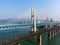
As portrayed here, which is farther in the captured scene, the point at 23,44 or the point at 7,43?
the point at 23,44

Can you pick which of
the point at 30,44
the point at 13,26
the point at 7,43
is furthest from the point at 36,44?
the point at 13,26

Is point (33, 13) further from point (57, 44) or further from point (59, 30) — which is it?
point (57, 44)

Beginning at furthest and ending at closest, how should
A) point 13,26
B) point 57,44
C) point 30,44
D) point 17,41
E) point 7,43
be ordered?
point 13,26
point 57,44
point 30,44
point 17,41
point 7,43

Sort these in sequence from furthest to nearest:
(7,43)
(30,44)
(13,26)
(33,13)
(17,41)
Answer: (13,26)
(33,13)
(30,44)
(17,41)
(7,43)

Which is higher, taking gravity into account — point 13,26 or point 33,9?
point 33,9

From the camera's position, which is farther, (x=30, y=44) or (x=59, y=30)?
(x=59, y=30)

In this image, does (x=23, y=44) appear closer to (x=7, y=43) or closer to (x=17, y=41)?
(x=17, y=41)

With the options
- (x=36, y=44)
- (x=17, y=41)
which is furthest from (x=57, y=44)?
(x=17, y=41)

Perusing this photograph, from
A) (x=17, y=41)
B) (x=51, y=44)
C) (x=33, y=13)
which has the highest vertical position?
(x=33, y=13)

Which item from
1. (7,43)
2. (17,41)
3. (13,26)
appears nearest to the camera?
(7,43)
